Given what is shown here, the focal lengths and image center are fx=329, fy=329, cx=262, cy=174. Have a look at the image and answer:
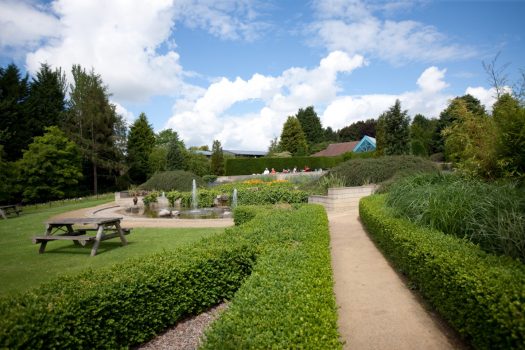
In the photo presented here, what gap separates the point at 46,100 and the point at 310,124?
48919 mm

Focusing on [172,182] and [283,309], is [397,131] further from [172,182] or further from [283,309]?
[283,309]

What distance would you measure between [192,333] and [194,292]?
0.47m

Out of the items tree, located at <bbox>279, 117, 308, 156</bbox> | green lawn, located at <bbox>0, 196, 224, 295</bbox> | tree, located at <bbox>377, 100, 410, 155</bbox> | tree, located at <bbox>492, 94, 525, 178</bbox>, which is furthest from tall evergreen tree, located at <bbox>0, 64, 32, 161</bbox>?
tree, located at <bbox>279, 117, 308, 156</bbox>

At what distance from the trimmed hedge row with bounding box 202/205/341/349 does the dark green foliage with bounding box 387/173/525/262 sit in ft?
6.67

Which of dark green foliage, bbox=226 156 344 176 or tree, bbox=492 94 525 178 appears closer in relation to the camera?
tree, bbox=492 94 525 178

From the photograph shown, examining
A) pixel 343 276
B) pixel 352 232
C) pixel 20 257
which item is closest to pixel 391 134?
pixel 352 232

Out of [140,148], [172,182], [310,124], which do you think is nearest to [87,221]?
[172,182]

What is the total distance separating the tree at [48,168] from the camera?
24.2 metres

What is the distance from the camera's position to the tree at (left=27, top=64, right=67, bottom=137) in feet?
101

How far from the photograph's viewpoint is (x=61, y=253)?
7199 millimetres

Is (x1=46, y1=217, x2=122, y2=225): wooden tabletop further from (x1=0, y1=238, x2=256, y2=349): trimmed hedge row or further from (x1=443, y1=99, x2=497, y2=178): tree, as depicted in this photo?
(x1=443, y1=99, x2=497, y2=178): tree

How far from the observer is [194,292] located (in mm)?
3979

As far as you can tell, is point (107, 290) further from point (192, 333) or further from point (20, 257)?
point (20, 257)

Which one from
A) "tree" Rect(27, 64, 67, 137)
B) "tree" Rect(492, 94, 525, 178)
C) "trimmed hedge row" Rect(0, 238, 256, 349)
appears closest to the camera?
"trimmed hedge row" Rect(0, 238, 256, 349)
